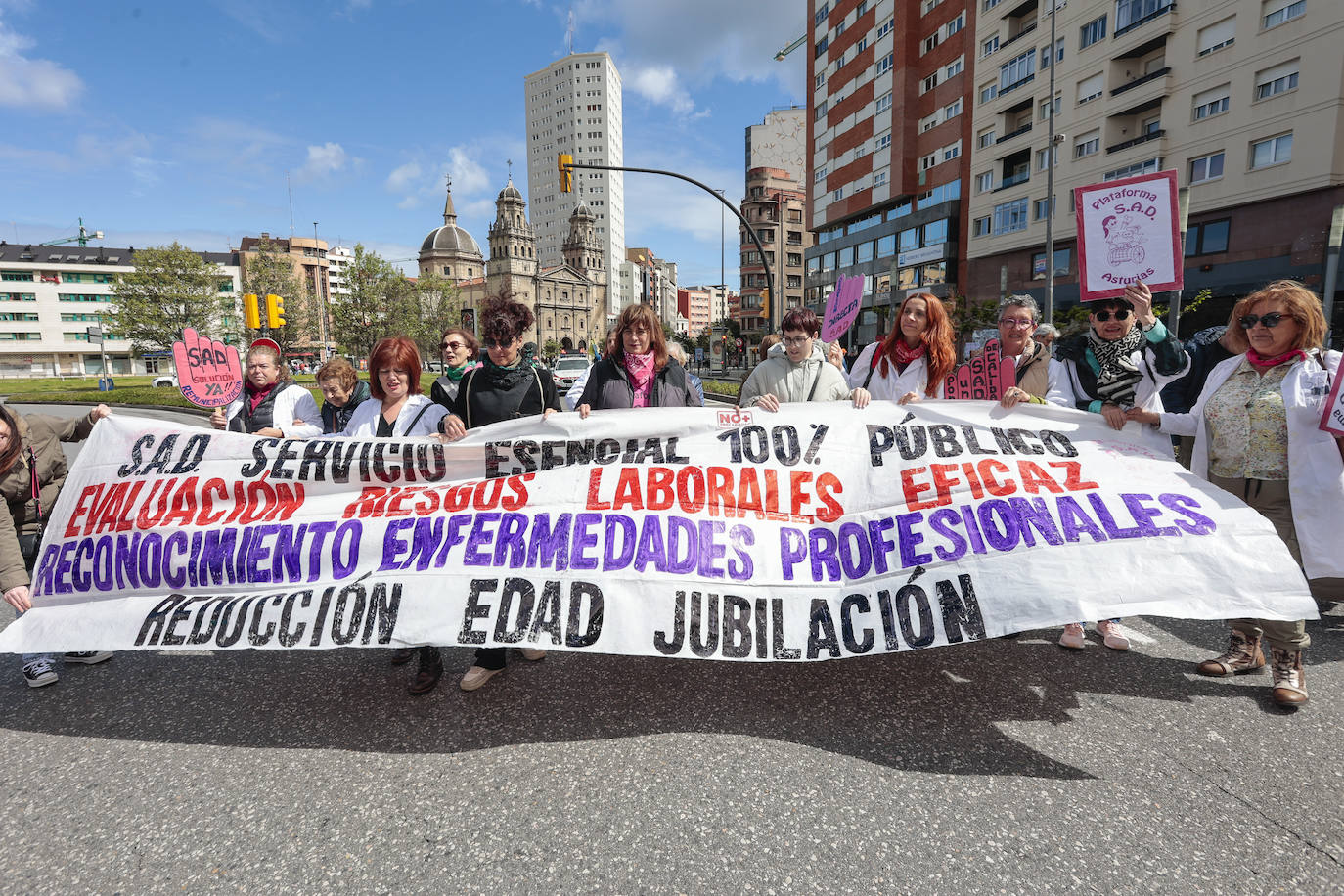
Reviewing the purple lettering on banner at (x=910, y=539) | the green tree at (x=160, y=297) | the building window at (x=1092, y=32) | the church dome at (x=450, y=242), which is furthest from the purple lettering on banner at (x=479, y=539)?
the church dome at (x=450, y=242)

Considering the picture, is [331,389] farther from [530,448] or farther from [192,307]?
[192,307]

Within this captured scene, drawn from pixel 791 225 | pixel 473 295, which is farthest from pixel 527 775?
pixel 473 295

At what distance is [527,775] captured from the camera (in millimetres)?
2758

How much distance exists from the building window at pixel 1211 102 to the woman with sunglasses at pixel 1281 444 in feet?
95.6

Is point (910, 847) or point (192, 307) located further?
point (192, 307)

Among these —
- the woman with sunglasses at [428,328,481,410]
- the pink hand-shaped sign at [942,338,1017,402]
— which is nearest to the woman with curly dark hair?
the woman with sunglasses at [428,328,481,410]

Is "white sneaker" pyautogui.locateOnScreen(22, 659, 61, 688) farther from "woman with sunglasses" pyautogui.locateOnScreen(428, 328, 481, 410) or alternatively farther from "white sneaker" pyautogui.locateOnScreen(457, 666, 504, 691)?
"woman with sunglasses" pyautogui.locateOnScreen(428, 328, 481, 410)

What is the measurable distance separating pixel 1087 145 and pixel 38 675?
3733 centimetres

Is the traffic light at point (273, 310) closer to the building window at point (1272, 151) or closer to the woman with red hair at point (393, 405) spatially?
the woman with red hair at point (393, 405)

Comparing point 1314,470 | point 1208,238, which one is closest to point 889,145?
point 1208,238

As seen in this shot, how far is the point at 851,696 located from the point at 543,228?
512 ft

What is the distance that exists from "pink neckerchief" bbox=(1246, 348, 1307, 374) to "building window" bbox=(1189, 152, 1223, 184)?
28255 millimetres

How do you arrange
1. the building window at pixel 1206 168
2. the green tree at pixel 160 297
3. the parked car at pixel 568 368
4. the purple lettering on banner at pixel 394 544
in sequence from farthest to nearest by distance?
the green tree at pixel 160 297
the parked car at pixel 568 368
the building window at pixel 1206 168
the purple lettering on banner at pixel 394 544

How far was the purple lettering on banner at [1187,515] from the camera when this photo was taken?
2992 mm
